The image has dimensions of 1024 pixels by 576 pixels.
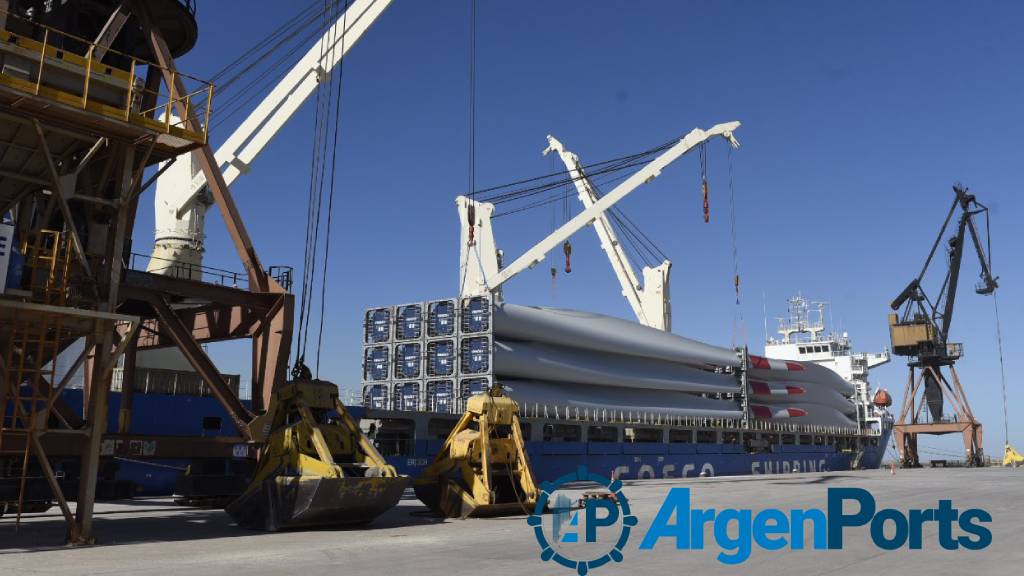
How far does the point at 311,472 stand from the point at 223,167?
26153mm

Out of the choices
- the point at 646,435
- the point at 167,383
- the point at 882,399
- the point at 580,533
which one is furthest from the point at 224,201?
the point at 882,399

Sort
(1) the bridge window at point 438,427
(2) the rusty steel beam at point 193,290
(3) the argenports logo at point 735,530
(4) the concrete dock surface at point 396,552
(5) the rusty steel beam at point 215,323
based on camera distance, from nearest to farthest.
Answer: (4) the concrete dock surface at point 396,552
(3) the argenports logo at point 735,530
(2) the rusty steel beam at point 193,290
(5) the rusty steel beam at point 215,323
(1) the bridge window at point 438,427

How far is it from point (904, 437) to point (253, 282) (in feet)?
213

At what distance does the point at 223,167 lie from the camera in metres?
38.3

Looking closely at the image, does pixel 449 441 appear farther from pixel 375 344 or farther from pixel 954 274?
pixel 954 274

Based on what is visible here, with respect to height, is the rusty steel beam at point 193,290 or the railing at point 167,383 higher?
the rusty steel beam at point 193,290

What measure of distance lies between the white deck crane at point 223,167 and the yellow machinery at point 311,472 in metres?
20.9

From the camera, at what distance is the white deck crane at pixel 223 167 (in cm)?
3606

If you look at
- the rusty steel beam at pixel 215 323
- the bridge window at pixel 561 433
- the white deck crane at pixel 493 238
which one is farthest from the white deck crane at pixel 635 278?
the rusty steel beam at pixel 215 323

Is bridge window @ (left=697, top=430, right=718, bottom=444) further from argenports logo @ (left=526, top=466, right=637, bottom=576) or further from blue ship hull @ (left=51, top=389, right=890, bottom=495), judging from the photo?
argenports logo @ (left=526, top=466, right=637, bottom=576)

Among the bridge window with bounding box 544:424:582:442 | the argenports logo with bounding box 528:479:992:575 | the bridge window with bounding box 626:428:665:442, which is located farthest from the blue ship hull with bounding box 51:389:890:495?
the argenports logo with bounding box 528:479:992:575

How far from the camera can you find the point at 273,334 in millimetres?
19062

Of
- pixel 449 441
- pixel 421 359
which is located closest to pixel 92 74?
pixel 449 441

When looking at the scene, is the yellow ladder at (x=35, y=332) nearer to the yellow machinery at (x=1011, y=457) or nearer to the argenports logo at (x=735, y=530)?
the argenports logo at (x=735, y=530)
